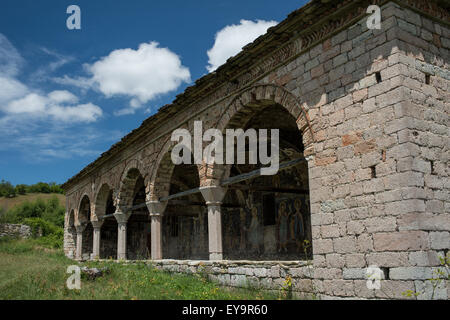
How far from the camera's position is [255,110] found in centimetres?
868

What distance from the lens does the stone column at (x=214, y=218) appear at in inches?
350

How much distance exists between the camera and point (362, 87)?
6.09 m

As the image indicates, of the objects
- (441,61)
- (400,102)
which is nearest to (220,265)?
(400,102)

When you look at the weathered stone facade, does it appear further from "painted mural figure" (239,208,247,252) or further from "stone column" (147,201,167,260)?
"painted mural figure" (239,208,247,252)

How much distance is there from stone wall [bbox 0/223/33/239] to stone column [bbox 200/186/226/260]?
19.4m

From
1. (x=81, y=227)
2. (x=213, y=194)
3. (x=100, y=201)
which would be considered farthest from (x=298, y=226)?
(x=81, y=227)

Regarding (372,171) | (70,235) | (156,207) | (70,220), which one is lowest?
(70,235)

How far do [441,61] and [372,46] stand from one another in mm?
1228

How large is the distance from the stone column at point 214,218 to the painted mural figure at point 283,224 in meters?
3.41

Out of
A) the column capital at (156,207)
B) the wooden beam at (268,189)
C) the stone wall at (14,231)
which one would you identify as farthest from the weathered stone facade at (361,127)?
the stone wall at (14,231)

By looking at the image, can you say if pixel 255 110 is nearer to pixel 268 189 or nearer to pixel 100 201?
pixel 268 189

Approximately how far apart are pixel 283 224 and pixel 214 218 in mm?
3583

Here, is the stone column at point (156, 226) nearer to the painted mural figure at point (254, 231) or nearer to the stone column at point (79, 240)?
the painted mural figure at point (254, 231)
